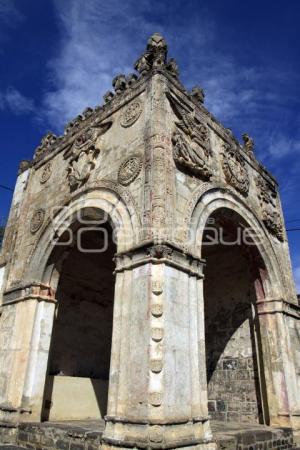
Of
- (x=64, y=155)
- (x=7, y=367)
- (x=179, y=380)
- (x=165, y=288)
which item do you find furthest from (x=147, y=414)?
(x=64, y=155)

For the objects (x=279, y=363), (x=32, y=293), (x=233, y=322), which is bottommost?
(x=279, y=363)

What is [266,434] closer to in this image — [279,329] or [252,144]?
[279,329]

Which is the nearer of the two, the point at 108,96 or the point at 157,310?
the point at 157,310

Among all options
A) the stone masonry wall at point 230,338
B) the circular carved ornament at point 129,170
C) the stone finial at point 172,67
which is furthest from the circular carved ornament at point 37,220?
the stone masonry wall at point 230,338

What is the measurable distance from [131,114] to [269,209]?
4.35m

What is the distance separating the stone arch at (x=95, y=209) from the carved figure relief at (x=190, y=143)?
115 cm

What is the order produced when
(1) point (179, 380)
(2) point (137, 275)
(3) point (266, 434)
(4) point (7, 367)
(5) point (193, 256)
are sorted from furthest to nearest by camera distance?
1. (4) point (7, 367)
2. (3) point (266, 434)
3. (5) point (193, 256)
4. (2) point (137, 275)
5. (1) point (179, 380)

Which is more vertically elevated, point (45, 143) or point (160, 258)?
point (45, 143)

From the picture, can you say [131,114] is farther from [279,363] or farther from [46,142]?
[279,363]

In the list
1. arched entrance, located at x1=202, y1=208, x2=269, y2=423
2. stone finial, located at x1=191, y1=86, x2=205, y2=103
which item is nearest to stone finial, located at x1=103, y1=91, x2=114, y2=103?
stone finial, located at x1=191, y1=86, x2=205, y2=103

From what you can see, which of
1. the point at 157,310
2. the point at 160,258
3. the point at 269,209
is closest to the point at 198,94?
the point at 269,209

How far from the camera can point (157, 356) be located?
15.1 feet

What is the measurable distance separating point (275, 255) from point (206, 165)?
3.00 m

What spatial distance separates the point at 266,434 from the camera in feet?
20.1
